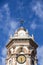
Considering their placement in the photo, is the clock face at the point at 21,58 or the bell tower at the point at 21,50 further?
the bell tower at the point at 21,50

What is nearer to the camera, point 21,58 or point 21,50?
point 21,58

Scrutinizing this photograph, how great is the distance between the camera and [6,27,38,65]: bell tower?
86.6 meters

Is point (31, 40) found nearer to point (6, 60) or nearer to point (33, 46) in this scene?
point (33, 46)

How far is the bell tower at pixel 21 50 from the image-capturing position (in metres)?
86.6

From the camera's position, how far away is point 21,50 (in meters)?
87.8

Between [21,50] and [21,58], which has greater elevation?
[21,50]

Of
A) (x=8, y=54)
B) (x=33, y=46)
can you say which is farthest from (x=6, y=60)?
(x=33, y=46)

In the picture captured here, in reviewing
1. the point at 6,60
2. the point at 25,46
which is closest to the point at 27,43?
the point at 25,46

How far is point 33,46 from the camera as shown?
89.7 m

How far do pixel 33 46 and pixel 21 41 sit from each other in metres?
3.51

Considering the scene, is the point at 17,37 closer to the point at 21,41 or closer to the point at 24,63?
the point at 21,41

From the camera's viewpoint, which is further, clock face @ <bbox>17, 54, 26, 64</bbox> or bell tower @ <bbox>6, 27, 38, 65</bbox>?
bell tower @ <bbox>6, 27, 38, 65</bbox>

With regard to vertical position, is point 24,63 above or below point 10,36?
below

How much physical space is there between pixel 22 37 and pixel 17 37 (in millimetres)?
1282
